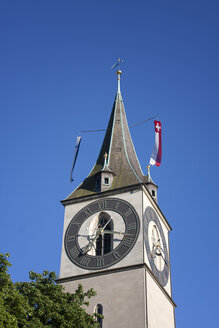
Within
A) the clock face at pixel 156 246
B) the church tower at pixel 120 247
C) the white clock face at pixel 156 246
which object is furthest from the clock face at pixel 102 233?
the white clock face at pixel 156 246

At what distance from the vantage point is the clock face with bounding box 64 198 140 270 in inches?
1182

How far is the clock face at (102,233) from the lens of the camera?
30.0 metres

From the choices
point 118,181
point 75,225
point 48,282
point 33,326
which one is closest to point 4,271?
point 33,326

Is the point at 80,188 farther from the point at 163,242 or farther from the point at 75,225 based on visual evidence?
the point at 163,242

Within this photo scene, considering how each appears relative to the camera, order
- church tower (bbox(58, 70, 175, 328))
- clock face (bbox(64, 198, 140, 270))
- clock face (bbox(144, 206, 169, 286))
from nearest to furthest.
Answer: church tower (bbox(58, 70, 175, 328)) < clock face (bbox(64, 198, 140, 270)) < clock face (bbox(144, 206, 169, 286))

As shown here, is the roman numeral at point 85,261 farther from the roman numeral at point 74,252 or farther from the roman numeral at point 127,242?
the roman numeral at point 127,242

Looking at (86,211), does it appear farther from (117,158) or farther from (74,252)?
(117,158)

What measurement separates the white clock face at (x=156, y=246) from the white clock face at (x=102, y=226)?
1490 mm

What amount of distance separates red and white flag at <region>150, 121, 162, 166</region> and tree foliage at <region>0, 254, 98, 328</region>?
38.1 feet

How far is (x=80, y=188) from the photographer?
33938mm

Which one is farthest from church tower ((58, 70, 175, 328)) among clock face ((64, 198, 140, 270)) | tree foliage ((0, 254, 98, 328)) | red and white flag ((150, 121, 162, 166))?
tree foliage ((0, 254, 98, 328))

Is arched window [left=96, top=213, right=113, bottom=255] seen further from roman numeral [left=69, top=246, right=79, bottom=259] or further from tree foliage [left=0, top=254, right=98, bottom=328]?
tree foliage [left=0, top=254, right=98, bottom=328]

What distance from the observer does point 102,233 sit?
31141 mm

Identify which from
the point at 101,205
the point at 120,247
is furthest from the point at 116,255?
the point at 101,205
